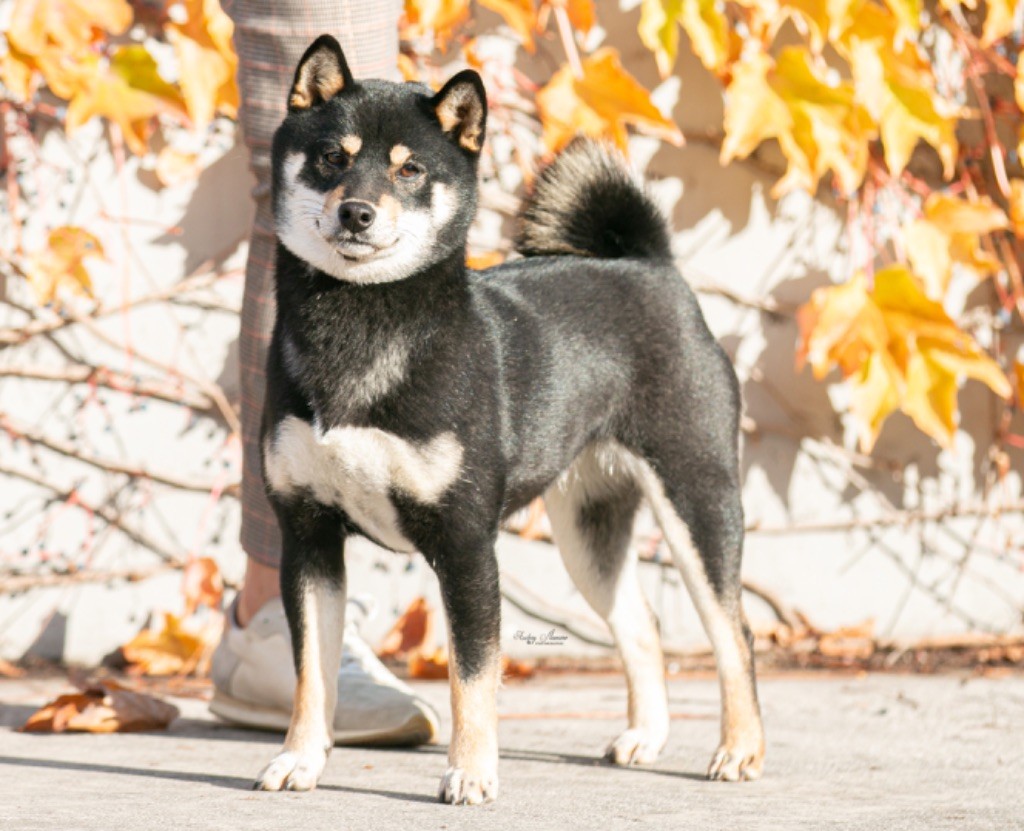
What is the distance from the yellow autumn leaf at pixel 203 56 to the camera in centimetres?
334

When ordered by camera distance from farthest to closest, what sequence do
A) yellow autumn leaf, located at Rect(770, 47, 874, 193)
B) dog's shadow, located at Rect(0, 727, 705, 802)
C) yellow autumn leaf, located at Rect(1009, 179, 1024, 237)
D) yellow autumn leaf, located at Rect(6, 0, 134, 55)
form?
yellow autumn leaf, located at Rect(1009, 179, 1024, 237), yellow autumn leaf, located at Rect(770, 47, 874, 193), yellow autumn leaf, located at Rect(6, 0, 134, 55), dog's shadow, located at Rect(0, 727, 705, 802)

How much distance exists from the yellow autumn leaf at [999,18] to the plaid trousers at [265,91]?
5.39 feet

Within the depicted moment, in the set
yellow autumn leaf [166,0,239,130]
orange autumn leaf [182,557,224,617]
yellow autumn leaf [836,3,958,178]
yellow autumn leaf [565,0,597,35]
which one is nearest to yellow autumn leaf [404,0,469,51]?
yellow autumn leaf [565,0,597,35]

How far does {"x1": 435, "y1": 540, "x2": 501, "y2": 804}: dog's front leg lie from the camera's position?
215cm

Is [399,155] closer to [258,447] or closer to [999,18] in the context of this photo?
[258,447]

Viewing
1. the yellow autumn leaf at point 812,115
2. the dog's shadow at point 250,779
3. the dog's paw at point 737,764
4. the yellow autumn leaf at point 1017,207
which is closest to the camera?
the dog's shadow at point 250,779

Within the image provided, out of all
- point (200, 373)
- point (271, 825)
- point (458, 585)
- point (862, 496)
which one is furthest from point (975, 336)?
point (271, 825)

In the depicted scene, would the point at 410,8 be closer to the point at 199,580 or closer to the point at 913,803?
the point at 199,580

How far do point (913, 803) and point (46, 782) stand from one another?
1281 millimetres

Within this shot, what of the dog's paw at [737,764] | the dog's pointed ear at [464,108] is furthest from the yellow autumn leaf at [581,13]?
the dog's paw at [737,764]

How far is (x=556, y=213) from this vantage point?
2.75 m

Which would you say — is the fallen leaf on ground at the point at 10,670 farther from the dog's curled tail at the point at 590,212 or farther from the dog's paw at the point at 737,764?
the dog's paw at the point at 737,764

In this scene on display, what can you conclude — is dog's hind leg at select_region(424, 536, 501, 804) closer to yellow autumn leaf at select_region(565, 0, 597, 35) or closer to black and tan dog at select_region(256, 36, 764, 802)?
black and tan dog at select_region(256, 36, 764, 802)

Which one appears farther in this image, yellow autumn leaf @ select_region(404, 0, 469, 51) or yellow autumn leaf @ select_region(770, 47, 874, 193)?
yellow autumn leaf @ select_region(770, 47, 874, 193)
